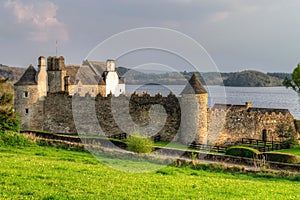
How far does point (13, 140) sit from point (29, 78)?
1462 cm

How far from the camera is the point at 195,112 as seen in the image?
111ft

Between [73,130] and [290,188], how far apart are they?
27528 millimetres

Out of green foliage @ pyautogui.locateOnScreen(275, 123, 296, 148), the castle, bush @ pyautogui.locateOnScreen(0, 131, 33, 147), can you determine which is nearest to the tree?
the castle

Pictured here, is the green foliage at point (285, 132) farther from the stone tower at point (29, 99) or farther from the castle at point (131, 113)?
the stone tower at point (29, 99)

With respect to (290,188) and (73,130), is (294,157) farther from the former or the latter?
(73,130)

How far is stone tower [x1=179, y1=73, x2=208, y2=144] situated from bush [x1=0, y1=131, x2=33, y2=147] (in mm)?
12642

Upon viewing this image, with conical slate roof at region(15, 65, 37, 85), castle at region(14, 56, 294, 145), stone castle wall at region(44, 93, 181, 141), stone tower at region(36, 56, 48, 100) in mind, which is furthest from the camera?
stone tower at region(36, 56, 48, 100)

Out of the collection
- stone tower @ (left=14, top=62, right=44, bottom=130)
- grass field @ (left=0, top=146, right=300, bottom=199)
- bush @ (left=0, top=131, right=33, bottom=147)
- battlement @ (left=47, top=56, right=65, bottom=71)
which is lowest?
Answer: grass field @ (left=0, top=146, right=300, bottom=199)

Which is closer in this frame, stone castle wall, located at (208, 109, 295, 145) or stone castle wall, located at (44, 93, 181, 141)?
stone castle wall, located at (208, 109, 295, 145)

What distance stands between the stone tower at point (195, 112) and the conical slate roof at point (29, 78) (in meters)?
15.7

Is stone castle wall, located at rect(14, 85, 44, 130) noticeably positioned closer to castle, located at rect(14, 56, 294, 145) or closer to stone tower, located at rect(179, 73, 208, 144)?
castle, located at rect(14, 56, 294, 145)

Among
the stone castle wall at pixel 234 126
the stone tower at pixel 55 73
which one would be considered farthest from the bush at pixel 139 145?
the stone tower at pixel 55 73

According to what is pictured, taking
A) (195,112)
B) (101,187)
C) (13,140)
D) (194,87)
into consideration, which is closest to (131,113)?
(195,112)

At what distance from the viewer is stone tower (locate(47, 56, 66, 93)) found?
4211 cm
